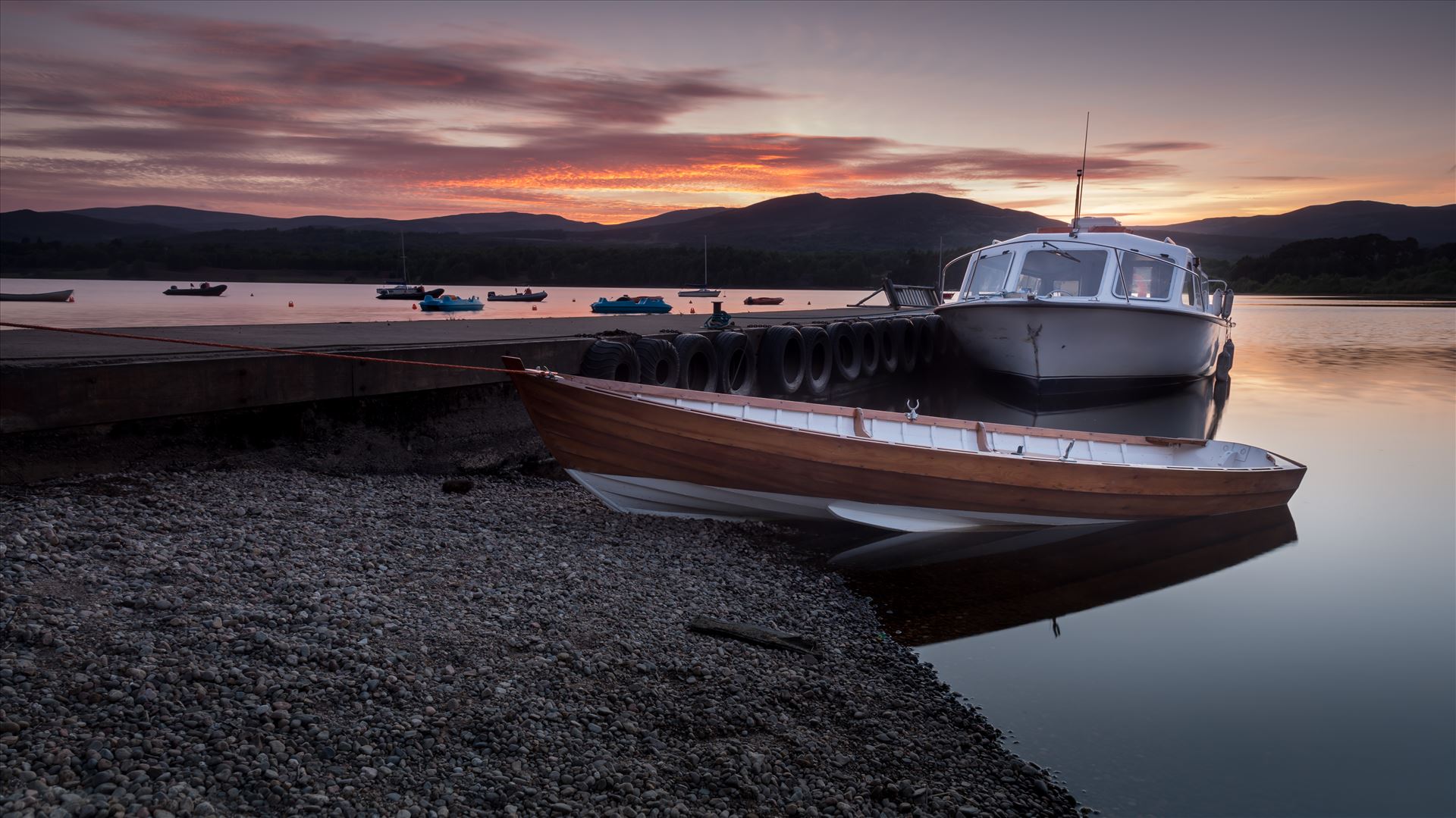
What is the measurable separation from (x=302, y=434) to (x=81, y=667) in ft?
13.8

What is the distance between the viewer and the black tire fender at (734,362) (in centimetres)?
1276

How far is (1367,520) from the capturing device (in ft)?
37.6

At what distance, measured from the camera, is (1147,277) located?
1564 cm

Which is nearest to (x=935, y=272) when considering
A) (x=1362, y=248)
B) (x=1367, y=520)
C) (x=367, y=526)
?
(x=1362, y=248)

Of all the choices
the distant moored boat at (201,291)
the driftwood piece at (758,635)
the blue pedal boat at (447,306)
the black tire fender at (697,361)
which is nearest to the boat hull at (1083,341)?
the black tire fender at (697,361)

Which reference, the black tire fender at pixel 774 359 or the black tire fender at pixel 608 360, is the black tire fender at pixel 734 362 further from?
the black tire fender at pixel 608 360

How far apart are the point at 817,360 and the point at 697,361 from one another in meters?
4.26

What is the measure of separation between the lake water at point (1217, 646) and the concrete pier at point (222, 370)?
4335 mm

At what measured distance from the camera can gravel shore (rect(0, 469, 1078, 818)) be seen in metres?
3.46

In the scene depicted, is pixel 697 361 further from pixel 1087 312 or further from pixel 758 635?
pixel 758 635

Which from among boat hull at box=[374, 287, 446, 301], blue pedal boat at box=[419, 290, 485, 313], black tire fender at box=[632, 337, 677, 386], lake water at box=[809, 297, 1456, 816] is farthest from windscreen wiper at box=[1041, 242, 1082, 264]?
boat hull at box=[374, 287, 446, 301]

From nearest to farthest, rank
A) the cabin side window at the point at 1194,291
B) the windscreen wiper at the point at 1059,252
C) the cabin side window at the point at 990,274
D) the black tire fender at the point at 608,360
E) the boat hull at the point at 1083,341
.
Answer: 1. the black tire fender at the point at 608,360
2. the boat hull at the point at 1083,341
3. the windscreen wiper at the point at 1059,252
4. the cabin side window at the point at 990,274
5. the cabin side window at the point at 1194,291

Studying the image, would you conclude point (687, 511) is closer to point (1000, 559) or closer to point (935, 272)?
point (1000, 559)

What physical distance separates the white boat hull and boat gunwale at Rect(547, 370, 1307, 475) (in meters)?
0.65
